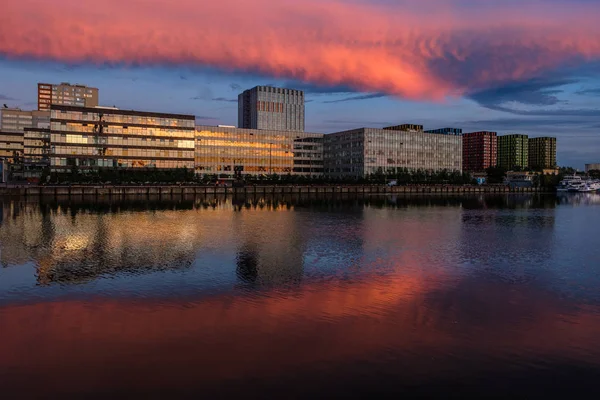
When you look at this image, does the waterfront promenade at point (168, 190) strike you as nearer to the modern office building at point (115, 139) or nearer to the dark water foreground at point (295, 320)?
the modern office building at point (115, 139)

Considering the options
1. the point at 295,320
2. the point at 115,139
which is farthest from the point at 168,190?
the point at 295,320

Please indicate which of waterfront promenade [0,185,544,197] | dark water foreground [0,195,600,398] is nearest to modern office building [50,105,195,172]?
waterfront promenade [0,185,544,197]

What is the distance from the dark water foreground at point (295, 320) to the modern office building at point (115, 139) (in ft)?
473

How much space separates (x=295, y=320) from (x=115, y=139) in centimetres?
17697

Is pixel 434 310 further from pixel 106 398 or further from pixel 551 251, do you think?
pixel 551 251

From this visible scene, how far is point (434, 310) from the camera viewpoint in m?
25.4

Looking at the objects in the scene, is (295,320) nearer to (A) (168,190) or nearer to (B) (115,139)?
(A) (168,190)

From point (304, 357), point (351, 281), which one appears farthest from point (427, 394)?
point (351, 281)

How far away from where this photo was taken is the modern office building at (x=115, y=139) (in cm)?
17638

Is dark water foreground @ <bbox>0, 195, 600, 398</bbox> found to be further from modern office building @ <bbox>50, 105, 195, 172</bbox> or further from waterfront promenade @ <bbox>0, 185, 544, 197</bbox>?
modern office building @ <bbox>50, 105, 195, 172</bbox>

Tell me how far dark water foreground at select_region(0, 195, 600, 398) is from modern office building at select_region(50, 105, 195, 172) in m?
144

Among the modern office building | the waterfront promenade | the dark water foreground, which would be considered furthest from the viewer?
the modern office building

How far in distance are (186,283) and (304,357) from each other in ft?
44.3

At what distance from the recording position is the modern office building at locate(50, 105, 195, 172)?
579 ft
